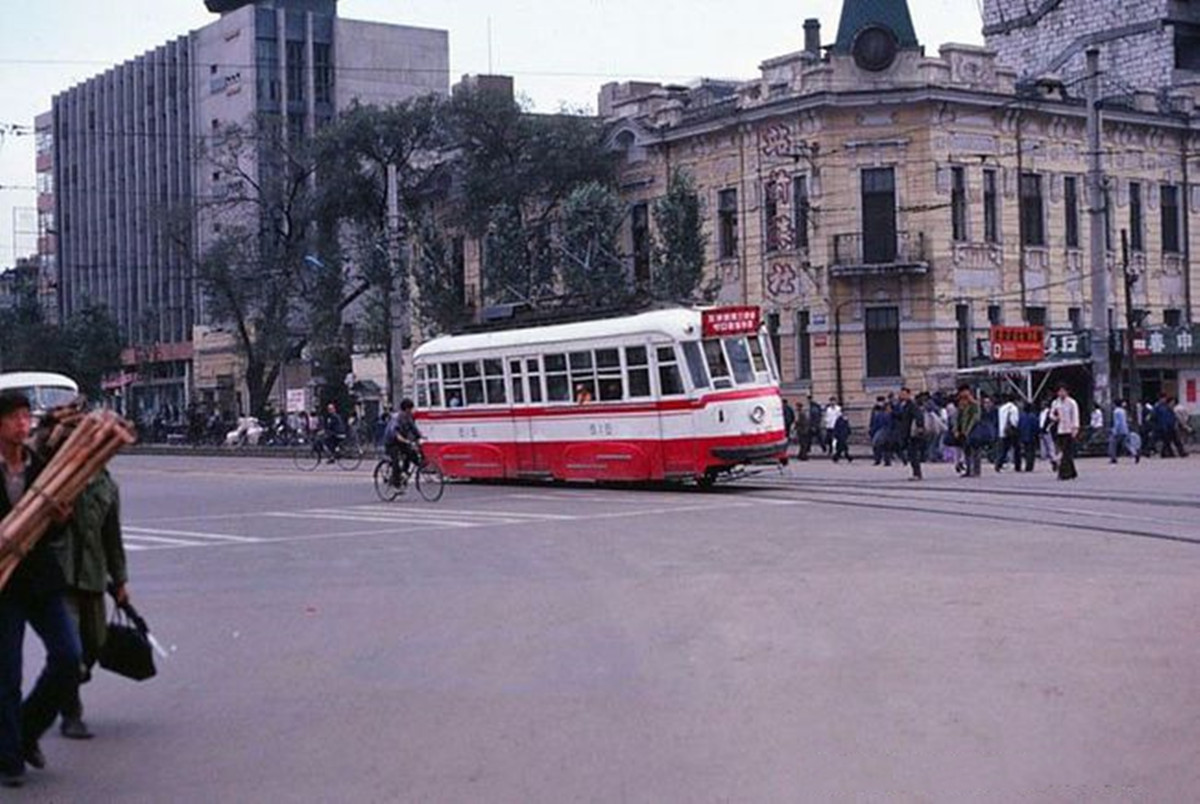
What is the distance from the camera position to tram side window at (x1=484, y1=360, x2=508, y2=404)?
30.7 m

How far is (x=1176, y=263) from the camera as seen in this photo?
55000mm

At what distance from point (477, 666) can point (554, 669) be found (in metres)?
0.51

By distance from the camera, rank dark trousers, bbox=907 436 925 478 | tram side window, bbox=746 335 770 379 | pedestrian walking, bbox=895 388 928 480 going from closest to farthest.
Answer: tram side window, bbox=746 335 770 379 < dark trousers, bbox=907 436 925 478 < pedestrian walking, bbox=895 388 928 480

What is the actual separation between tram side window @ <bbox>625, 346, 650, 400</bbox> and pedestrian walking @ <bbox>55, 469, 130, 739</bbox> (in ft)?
62.4

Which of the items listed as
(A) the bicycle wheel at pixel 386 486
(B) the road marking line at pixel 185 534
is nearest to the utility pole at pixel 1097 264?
(A) the bicycle wheel at pixel 386 486

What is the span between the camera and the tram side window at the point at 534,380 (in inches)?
1169

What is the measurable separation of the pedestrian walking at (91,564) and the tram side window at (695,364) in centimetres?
1850

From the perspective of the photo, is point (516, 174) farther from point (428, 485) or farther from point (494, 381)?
point (428, 485)

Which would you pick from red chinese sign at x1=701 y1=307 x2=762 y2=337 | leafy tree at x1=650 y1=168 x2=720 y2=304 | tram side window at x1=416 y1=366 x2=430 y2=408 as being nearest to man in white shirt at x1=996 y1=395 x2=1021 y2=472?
red chinese sign at x1=701 y1=307 x2=762 y2=337

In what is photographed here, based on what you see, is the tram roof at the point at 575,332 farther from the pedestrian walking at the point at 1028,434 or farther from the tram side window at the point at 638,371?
the pedestrian walking at the point at 1028,434

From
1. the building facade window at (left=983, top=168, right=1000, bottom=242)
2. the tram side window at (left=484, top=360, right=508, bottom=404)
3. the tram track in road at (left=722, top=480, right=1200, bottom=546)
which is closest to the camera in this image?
the tram track in road at (left=722, top=480, right=1200, bottom=546)

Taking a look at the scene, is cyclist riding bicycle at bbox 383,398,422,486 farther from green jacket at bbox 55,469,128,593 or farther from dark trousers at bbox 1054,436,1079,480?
green jacket at bbox 55,469,128,593

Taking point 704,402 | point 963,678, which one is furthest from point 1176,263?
point 963,678

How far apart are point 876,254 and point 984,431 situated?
18.7m
